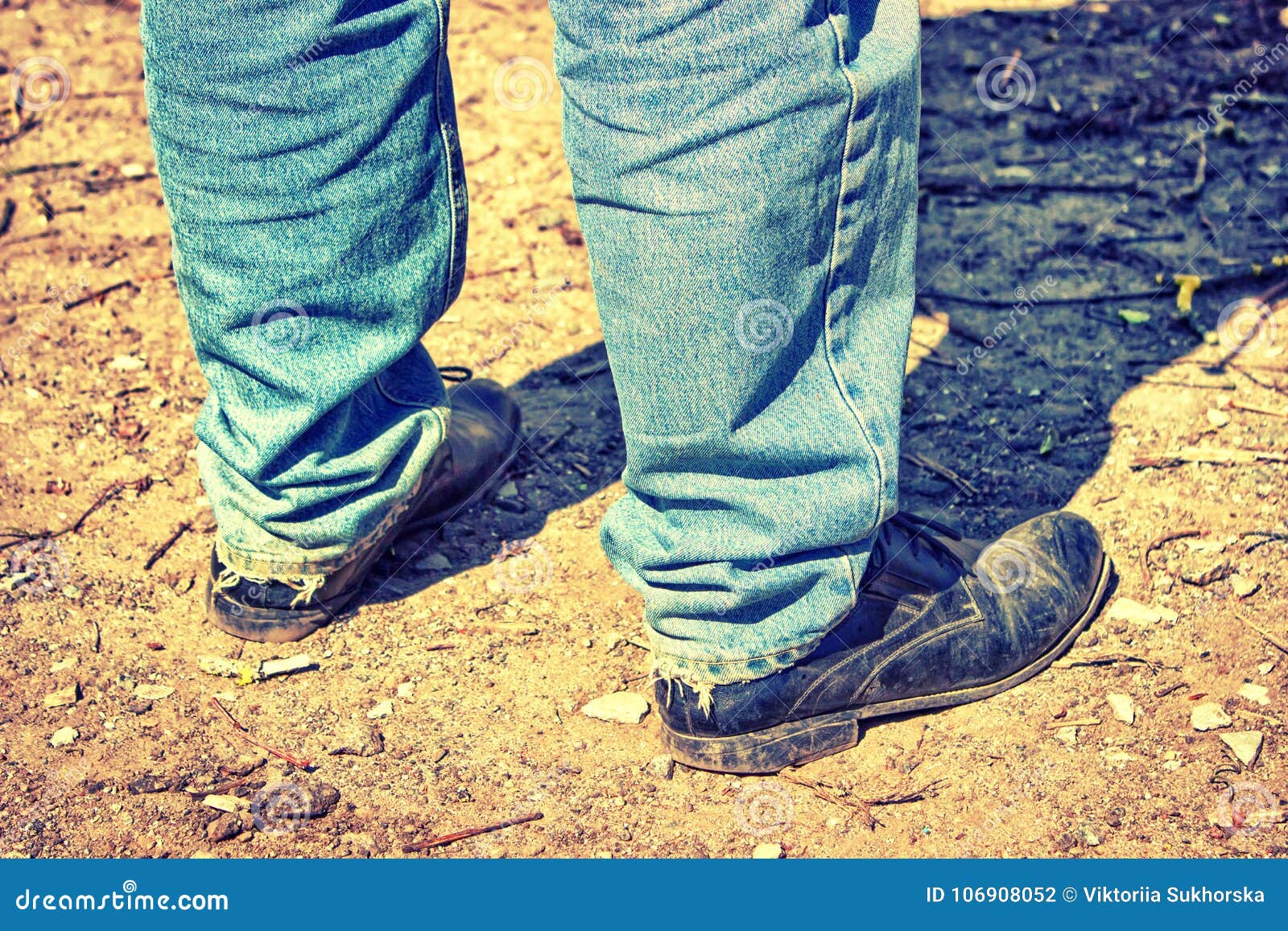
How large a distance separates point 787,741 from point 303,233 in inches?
43.3

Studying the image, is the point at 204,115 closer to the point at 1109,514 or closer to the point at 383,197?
the point at 383,197

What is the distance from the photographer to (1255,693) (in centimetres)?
186

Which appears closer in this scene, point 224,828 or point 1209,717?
point 224,828

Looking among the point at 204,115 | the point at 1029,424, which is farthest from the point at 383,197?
the point at 1029,424

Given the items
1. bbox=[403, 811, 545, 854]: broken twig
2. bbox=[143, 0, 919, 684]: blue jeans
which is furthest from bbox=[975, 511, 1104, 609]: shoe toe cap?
bbox=[403, 811, 545, 854]: broken twig

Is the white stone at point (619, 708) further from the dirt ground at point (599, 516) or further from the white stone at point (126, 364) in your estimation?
the white stone at point (126, 364)

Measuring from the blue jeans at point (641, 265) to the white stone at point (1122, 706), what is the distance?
0.57 metres

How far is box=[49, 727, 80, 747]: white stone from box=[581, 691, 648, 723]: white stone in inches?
33.1

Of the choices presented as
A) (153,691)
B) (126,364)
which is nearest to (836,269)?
(153,691)

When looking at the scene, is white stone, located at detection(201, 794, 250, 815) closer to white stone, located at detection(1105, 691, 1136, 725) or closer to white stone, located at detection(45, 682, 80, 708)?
white stone, located at detection(45, 682, 80, 708)

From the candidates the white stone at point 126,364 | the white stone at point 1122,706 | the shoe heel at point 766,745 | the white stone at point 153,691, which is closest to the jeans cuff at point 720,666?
the shoe heel at point 766,745

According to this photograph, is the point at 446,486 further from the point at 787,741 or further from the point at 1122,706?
the point at 1122,706

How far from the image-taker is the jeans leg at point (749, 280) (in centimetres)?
130

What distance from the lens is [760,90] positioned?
1299 millimetres
